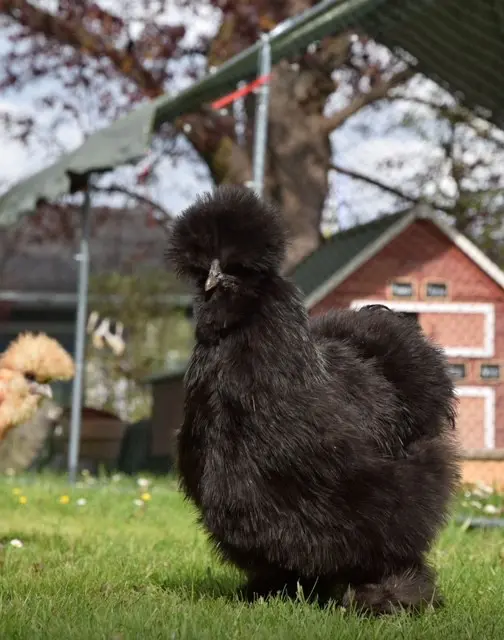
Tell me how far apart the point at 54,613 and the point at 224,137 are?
894 centimetres

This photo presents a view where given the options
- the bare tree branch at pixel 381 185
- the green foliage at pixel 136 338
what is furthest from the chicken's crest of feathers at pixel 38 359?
the green foliage at pixel 136 338

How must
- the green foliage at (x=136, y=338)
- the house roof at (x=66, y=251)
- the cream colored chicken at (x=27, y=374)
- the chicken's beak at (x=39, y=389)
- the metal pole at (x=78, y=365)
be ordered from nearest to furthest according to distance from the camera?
the cream colored chicken at (x=27, y=374) → the chicken's beak at (x=39, y=389) → the metal pole at (x=78, y=365) → the house roof at (x=66, y=251) → the green foliage at (x=136, y=338)

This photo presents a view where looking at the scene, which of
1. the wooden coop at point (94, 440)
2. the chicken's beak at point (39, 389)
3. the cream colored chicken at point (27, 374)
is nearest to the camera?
the cream colored chicken at point (27, 374)

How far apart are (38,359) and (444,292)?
16.5ft

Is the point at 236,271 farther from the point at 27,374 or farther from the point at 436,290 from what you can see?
the point at 436,290

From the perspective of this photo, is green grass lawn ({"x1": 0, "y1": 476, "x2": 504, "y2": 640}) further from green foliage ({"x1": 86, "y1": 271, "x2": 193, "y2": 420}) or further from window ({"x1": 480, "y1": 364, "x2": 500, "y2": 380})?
green foliage ({"x1": 86, "y1": 271, "x2": 193, "y2": 420})

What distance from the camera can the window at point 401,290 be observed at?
9109 mm

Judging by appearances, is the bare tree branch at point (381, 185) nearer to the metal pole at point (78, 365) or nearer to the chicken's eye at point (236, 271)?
the metal pole at point (78, 365)

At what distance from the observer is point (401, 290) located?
9.12 metres

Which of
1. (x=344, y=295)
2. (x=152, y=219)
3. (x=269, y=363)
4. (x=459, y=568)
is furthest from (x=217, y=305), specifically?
(x=152, y=219)

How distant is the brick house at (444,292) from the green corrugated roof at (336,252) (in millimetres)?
21

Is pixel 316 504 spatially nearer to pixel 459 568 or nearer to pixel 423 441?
pixel 423 441

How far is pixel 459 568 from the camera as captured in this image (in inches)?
168

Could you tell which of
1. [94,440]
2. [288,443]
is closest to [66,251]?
[94,440]
